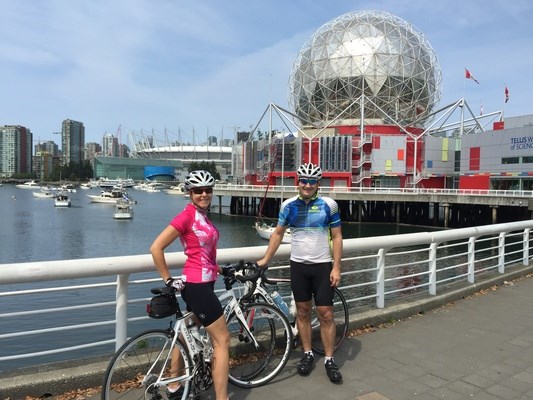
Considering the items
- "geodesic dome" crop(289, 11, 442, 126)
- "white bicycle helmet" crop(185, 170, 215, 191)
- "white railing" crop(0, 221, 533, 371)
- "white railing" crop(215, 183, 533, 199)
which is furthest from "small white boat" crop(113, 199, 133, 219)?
"white bicycle helmet" crop(185, 170, 215, 191)

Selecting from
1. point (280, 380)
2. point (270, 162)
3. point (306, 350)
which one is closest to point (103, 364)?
point (280, 380)

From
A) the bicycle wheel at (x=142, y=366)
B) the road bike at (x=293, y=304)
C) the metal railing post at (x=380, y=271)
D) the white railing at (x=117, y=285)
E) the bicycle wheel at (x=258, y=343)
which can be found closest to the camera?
the bicycle wheel at (x=142, y=366)

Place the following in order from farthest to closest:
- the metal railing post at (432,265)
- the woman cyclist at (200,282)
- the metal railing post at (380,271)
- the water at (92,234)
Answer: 1. the water at (92,234)
2. the metal railing post at (432,265)
3. the metal railing post at (380,271)
4. the woman cyclist at (200,282)

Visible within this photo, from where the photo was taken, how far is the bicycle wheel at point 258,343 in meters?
4.60

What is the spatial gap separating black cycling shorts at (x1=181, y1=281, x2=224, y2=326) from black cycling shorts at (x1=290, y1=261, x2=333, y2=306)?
128cm

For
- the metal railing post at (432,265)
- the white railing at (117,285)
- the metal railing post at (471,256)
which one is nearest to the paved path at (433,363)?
the metal railing post at (432,265)

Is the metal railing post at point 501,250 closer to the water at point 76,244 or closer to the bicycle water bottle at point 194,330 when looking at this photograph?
the bicycle water bottle at point 194,330

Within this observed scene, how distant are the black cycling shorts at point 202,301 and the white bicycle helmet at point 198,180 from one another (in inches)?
31.7

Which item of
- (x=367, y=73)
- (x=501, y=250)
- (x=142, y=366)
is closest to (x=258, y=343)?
(x=142, y=366)

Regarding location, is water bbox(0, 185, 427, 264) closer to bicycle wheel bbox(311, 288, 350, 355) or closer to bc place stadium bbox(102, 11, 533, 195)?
bc place stadium bbox(102, 11, 533, 195)

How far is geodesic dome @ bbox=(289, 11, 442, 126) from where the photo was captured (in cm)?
7144

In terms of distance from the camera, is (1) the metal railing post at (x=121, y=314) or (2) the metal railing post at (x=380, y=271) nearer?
(1) the metal railing post at (x=121, y=314)

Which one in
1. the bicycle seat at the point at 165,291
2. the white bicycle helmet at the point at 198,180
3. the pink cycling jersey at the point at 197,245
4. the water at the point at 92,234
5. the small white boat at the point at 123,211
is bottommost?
the water at the point at 92,234

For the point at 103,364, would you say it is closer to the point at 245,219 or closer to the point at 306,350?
the point at 306,350
